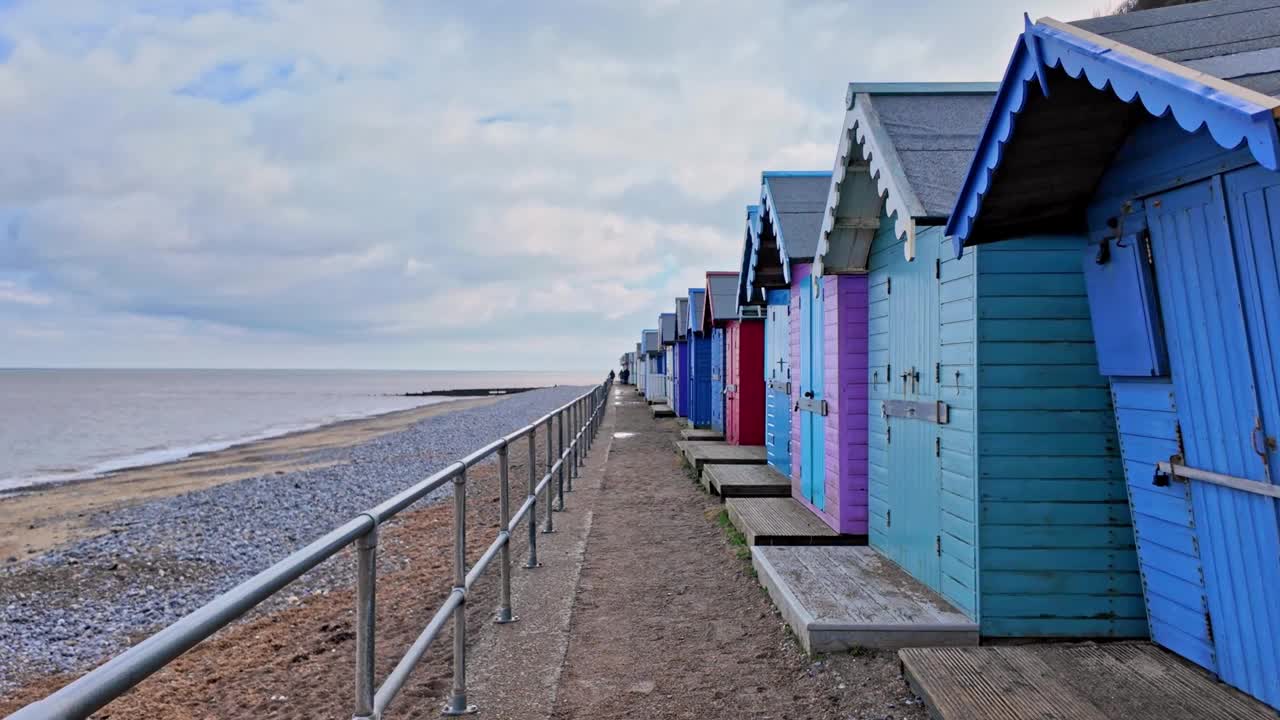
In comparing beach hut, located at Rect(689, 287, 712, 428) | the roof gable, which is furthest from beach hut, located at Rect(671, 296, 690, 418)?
the roof gable

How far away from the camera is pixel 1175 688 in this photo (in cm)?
355

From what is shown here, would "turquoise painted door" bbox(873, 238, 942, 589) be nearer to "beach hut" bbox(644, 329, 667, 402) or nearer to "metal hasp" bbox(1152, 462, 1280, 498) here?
"metal hasp" bbox(1152, 462, 1280, 498)

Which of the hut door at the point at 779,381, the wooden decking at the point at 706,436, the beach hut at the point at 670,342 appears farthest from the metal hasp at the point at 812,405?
the beach hut at the point at 670,342

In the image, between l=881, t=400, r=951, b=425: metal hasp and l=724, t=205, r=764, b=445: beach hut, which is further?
l=724, t=205, r=764, b=445: beach hut

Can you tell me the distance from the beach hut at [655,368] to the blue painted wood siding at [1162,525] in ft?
94.8

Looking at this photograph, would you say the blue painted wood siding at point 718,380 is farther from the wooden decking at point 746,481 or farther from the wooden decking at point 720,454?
the wooden decking at point 746,481

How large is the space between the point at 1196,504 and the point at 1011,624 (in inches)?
47.4

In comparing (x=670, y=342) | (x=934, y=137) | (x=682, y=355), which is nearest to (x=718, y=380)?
(x=682, y=355)

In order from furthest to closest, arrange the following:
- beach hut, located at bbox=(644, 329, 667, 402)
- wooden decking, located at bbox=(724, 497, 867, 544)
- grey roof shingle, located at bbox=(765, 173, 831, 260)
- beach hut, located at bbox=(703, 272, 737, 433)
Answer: beach hut, located at bbox=(644, 329, 667, 402) → beach hut, located at bbox=(703, 272, 737, 433) → grey roof shingle, located at bbox=(765, 173, 831, 260) → wooden decking, located at bbox=(724, 497, 867, 544)

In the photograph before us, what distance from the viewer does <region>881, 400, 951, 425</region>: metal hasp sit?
16.1 ft

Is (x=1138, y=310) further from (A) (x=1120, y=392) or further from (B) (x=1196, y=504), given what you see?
(B) (x=1196, y=504)

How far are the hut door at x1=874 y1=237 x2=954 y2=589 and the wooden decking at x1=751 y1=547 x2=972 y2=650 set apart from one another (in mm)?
233

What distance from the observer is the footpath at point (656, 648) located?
13.4 feet

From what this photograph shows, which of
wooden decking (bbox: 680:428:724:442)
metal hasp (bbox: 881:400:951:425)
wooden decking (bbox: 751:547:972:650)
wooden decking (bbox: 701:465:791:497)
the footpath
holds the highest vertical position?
metal hasp (bbox: 881:400:951:425)
